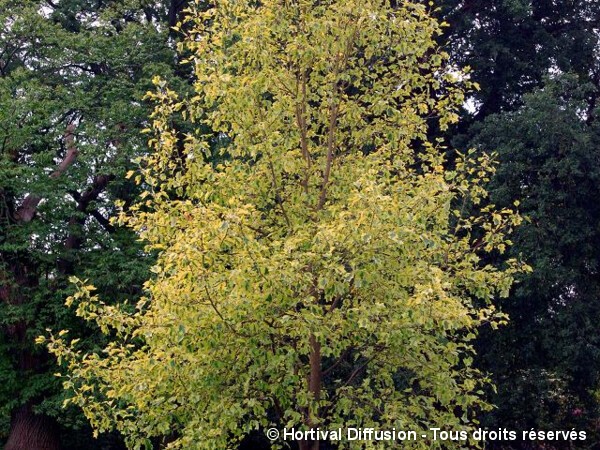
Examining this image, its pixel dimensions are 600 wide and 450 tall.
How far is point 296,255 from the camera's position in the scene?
6.85 meters

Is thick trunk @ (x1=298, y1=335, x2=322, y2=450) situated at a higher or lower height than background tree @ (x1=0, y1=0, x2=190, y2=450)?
lower

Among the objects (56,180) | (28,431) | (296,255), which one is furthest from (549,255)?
(28,431)

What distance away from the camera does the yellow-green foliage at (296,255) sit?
6.81m

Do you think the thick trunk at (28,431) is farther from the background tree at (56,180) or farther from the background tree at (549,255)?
the background tree at (549,255)

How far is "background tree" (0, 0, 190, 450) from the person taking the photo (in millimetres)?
15875

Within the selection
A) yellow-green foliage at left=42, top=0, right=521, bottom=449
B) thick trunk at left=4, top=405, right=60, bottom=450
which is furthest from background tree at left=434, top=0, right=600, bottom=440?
thick trunk at left=4, top=405, right=60, bottom=450

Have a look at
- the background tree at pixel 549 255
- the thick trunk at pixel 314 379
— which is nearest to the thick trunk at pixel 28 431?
the background tree at pixel 549 255

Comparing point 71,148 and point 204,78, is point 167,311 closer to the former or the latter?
point 204,78

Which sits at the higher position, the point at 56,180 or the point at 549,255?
the point at 56,180

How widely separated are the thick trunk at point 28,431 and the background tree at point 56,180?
0.02m

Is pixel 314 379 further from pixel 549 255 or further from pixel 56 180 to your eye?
pixel 56 180

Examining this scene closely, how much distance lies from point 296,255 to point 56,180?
1081cm

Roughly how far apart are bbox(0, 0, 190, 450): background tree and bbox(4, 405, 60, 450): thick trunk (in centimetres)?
2

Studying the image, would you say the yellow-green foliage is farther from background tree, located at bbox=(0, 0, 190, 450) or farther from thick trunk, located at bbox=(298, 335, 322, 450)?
background tree, located at bbox=(0, 0, 190, 450)
